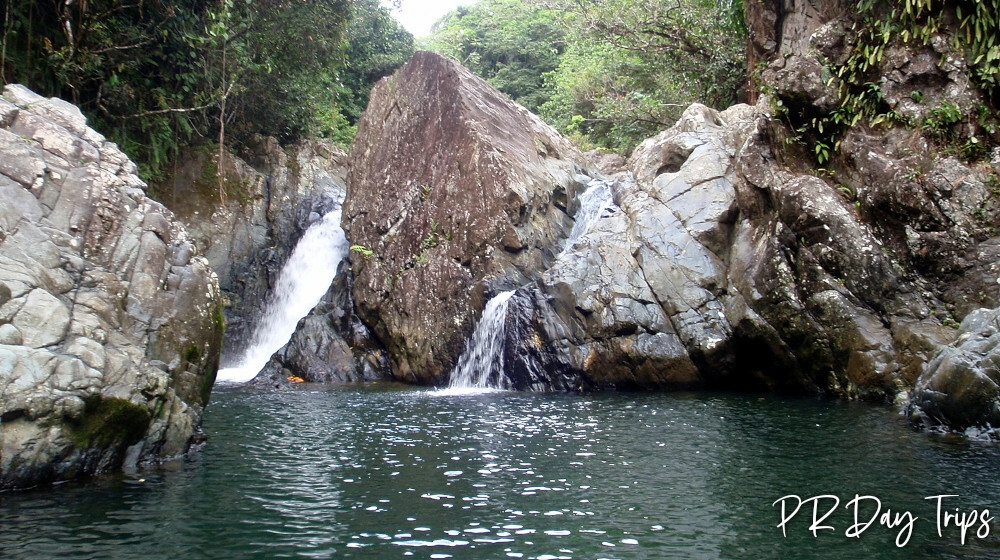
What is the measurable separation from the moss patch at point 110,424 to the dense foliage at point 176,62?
35.0 ft

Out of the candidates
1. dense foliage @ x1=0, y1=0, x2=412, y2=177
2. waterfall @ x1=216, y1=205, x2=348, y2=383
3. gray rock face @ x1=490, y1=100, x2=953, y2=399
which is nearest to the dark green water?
gray rock face @ x1=490, y1=100, x2=953, y2=399

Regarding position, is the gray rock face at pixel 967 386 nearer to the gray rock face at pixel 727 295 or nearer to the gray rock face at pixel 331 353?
the gray rock face at pixel 727 295

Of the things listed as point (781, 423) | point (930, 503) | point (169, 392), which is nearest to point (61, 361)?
point (169, 392)

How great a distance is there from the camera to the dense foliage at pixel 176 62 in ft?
52.5

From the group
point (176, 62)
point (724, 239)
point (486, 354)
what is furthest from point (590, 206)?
point (176, 62)

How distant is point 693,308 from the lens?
1519cm

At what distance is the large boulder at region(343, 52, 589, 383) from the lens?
58.2 ft

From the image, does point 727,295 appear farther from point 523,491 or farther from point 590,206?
point 523,491

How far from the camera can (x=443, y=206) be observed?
19000mm

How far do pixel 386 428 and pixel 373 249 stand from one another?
389 inches

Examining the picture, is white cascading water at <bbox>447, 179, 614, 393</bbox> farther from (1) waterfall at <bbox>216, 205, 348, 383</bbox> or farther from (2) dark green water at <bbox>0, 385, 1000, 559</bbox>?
(1) waterfall at <bbox>216, 205, 348, 383</bbox>

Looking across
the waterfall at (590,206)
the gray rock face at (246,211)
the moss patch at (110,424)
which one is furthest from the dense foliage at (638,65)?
the moss patch at (110,424)

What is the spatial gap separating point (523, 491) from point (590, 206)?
44.2 feet

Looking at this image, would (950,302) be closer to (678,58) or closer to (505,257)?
(505,257)
